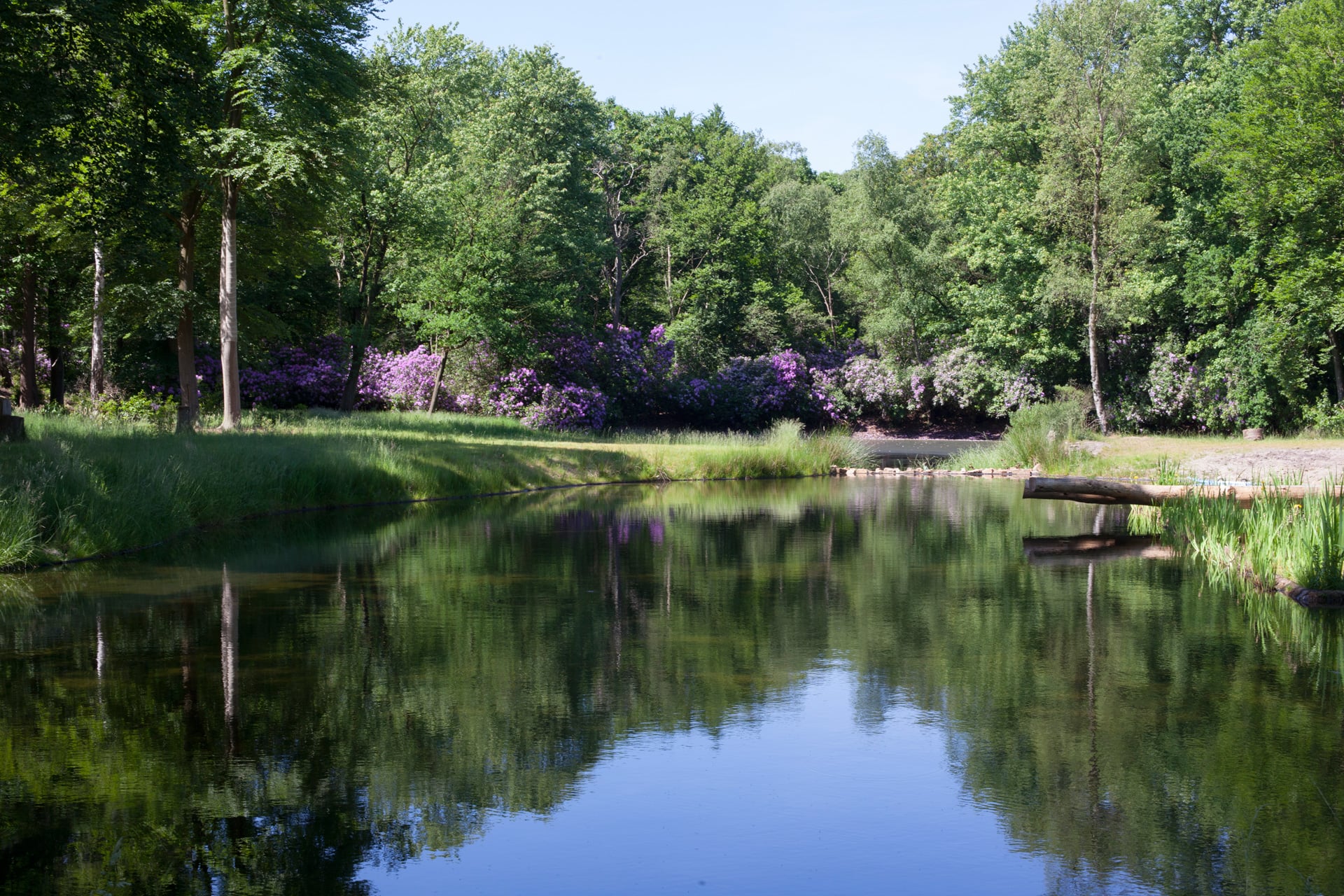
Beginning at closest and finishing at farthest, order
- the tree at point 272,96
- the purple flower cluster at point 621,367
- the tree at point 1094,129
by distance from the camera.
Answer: the tree at point 272,96 < the tree at point 1094,129 < the purple flower cluster at point 621,367

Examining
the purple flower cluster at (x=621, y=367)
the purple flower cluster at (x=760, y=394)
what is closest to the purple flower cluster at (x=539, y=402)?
the purple flower cluster at (x=621, y=367)

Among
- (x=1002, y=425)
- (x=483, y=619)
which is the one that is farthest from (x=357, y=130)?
(x=1002, y=425)

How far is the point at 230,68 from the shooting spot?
2359 centimetres

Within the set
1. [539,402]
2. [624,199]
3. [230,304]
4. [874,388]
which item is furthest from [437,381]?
[624,199]

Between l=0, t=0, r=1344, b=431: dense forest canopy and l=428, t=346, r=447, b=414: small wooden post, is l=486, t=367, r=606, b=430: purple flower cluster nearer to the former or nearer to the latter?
l=0, t=0, r=1344, b=431: dense forest canopy

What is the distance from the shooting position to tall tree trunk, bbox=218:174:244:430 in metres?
24.8

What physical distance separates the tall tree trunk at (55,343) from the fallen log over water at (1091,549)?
2872 cm

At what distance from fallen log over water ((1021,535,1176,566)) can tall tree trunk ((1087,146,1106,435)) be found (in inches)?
952

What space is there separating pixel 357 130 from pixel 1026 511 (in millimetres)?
17601

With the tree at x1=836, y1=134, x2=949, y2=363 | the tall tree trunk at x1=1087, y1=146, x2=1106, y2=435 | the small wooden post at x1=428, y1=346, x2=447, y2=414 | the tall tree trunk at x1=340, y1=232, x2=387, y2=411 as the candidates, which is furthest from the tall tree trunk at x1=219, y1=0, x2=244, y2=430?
the tree at x1=836, y1=134, x2=949, y2=363

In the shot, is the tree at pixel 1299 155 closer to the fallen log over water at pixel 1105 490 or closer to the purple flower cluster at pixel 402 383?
the fallen log over water at pixel 1105 490

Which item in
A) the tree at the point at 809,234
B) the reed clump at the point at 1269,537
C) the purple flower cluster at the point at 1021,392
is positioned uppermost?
the tree at the point at 809,234

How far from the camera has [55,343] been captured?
3469 centimetres

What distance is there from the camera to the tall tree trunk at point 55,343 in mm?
33406
